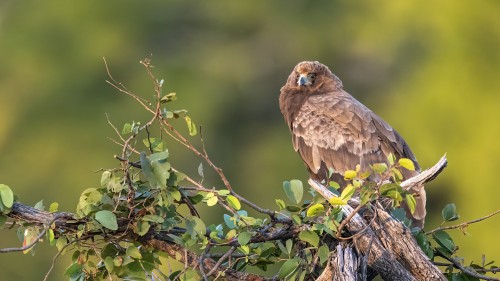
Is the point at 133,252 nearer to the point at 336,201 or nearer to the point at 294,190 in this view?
the point at 294,190

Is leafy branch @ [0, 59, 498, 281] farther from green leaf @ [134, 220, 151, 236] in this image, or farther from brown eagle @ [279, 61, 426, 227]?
brown eagle @ [279, 61, 426, 227]

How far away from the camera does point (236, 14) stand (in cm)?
2206

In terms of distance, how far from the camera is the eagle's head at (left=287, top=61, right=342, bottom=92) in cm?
848

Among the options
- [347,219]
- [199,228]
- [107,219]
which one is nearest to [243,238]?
[199,228]

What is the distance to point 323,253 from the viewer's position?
15.5 feet

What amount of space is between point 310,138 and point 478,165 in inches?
344

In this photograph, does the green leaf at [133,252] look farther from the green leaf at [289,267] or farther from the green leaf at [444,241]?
the green leaf at [444,241]

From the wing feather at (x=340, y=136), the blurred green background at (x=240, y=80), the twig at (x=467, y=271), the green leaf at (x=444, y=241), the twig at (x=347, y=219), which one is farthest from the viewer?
the blurred green background at (x=240, y=80)

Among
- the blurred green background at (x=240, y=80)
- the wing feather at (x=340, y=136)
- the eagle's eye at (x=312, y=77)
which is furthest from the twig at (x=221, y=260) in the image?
the blurred green background at (x=240, y=80)

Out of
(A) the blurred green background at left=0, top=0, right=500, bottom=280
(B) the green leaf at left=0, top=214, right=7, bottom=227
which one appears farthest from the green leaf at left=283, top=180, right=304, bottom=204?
(A) the blurred green background at left=0, top=0, right=500, bottom=280

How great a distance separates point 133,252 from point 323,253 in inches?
29.1

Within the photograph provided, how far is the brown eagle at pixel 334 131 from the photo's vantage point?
755cm

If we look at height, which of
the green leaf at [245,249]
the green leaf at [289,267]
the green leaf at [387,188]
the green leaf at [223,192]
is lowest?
the green leaf at [289,267]

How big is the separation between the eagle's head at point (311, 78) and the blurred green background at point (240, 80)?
6.81 meters
